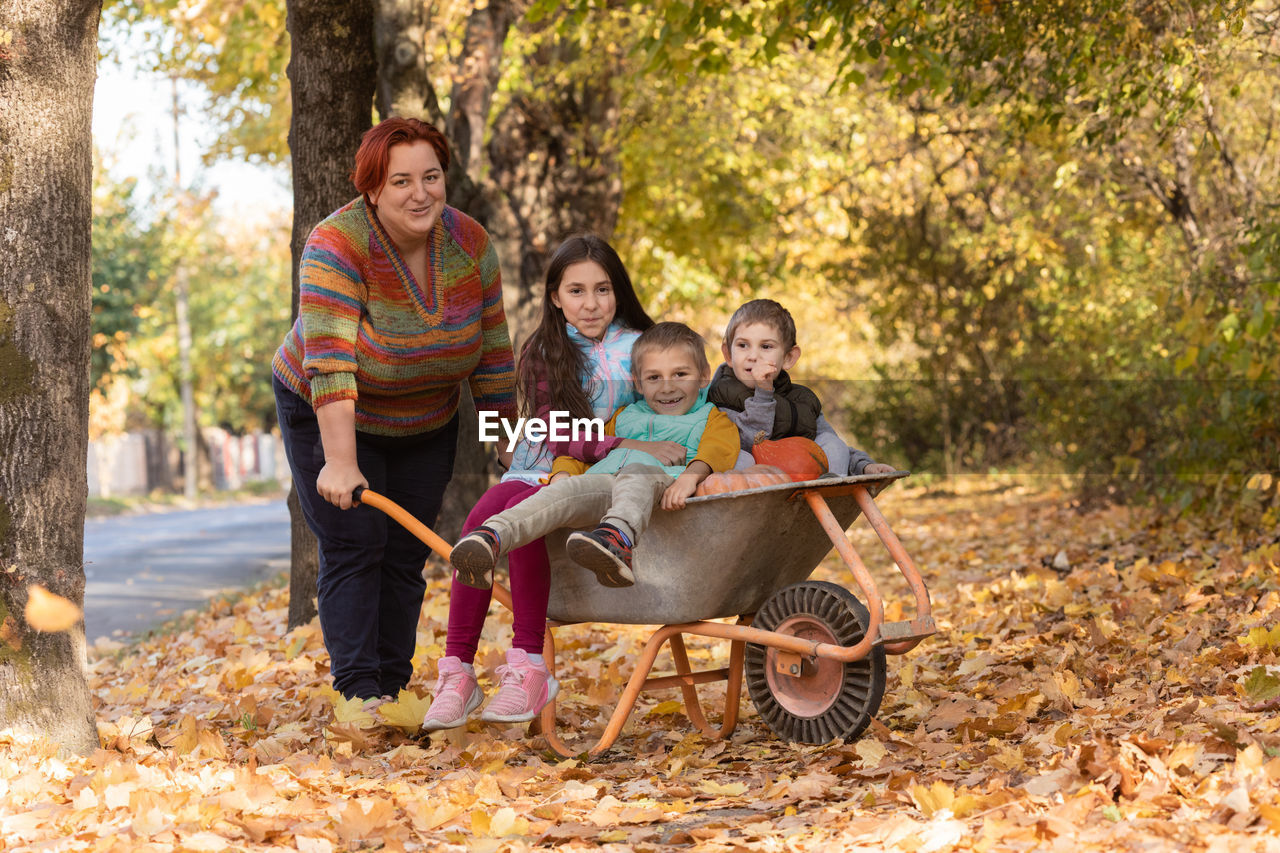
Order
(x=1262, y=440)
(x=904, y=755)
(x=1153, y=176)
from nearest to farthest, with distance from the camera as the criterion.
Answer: (x=904, y=755) < (x=1262, y=440) < (x=1153, y=176)

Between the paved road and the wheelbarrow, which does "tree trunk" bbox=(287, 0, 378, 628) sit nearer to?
the paved road

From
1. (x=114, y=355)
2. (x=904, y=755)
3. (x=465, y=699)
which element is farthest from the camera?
(x=114, y=355)

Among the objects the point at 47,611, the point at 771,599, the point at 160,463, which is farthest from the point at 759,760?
the point at 160,463

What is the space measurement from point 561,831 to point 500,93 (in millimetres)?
9566

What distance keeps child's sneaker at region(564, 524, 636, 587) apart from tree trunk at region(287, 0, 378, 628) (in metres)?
3.14

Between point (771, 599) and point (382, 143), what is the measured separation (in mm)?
1803

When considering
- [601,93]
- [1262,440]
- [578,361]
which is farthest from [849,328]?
[578,361]

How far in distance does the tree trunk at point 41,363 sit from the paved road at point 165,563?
1.77 m

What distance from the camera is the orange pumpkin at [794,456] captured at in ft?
12.0

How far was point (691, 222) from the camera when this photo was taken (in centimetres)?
1602

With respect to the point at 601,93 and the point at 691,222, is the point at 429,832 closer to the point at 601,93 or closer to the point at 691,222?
the point at 601,93

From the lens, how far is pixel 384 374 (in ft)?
12.8

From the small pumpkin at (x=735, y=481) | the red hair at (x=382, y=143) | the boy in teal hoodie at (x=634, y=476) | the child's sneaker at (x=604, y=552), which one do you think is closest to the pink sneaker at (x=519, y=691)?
the boy in teal hoodie at (x=634, y=476)

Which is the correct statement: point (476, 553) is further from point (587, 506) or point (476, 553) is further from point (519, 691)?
point (519, 691)
